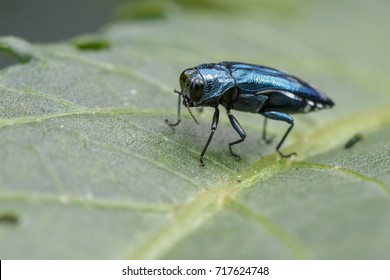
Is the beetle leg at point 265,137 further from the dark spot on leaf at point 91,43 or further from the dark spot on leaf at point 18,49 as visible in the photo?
the dark spot on leaf at point 18,49

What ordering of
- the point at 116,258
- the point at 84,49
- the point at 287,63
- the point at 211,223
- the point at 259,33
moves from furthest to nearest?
the point at 259,33 → the point at 287,63 → the point at 84,49 → the point at 211,223 → the point at 116,258

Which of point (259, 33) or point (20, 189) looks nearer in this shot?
point (20, 189)

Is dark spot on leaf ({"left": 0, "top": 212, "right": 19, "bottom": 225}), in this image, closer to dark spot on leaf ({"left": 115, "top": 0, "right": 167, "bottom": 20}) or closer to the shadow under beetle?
the shadow under beetle

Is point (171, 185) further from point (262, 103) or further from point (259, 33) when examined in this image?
point (259, 33)

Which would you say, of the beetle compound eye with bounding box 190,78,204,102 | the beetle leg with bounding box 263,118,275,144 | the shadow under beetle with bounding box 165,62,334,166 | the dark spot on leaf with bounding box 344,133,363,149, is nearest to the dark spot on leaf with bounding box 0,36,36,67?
the shadow under beetle with bounding box 165,62,334,166

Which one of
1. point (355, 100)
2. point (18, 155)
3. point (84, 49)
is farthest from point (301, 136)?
point (18, 155)
